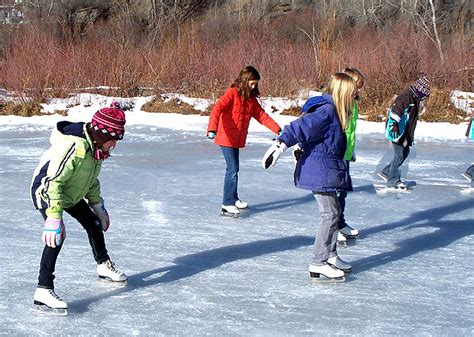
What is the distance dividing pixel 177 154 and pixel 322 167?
459 cm

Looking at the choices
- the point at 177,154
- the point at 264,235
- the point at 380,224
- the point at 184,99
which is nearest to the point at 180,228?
the point at 264,235

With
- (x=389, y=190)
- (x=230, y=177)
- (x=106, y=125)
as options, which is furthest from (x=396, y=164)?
(x=106, y=125)

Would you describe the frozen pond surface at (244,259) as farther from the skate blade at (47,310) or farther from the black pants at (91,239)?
the black pants at (91,239)

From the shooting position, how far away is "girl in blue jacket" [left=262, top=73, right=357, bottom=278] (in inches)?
159

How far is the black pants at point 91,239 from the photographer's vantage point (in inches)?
143

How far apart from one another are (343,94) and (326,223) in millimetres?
713

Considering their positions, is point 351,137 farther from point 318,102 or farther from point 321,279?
point 321,279

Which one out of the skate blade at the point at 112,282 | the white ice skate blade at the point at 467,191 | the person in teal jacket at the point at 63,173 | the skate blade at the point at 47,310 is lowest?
the skate blade at the point at 47,310

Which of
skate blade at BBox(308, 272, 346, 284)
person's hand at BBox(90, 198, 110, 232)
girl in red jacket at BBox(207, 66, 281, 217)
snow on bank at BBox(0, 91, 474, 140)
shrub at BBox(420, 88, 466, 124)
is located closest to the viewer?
person's hand at BBox(90, 198, 110, 232)

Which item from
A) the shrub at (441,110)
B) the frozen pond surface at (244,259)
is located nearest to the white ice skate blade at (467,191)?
the frozen pond surface at (244,259)

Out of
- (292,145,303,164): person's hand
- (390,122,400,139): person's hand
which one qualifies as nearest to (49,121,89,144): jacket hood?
(292,145,303,164): person's hand

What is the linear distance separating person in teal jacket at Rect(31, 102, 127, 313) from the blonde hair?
47.3 inches

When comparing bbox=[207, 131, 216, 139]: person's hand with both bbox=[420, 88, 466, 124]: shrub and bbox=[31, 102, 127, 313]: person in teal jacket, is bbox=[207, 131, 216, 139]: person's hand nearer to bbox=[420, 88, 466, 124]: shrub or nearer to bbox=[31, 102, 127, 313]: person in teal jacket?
bbox=[31, 102, 127, 313]: person in teal jacket

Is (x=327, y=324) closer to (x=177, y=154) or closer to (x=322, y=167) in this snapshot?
(x=322, y=167)
